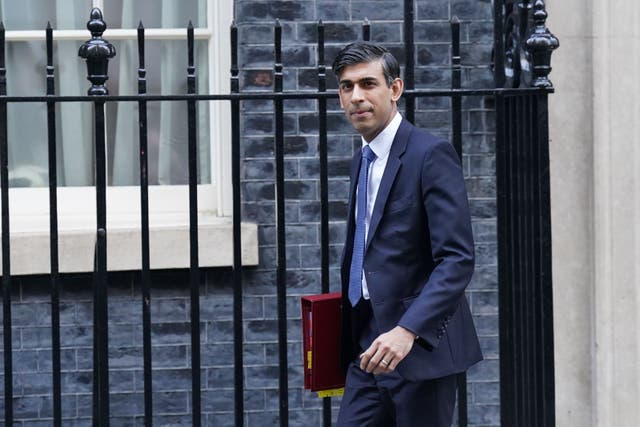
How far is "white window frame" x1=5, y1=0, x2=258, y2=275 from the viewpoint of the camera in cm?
599

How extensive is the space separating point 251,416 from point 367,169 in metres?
2.52

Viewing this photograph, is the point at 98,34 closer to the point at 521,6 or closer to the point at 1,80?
the point at 1,80

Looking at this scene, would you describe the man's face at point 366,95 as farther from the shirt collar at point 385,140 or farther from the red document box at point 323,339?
the red document box at point 323,339

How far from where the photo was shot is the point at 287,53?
244 inches

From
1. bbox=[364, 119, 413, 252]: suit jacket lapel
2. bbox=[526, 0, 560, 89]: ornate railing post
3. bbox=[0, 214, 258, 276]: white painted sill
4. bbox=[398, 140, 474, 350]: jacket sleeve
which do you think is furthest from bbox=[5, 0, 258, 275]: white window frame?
bbox=[398, 140, 474, 350]: jacket sleeve

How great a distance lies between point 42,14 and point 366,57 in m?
2.99

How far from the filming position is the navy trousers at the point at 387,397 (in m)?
3.83

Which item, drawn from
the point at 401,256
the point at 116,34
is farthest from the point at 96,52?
the point at 116,34

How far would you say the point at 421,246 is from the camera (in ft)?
12.7

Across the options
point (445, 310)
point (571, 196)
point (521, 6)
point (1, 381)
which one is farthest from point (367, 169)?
point (1, 381)

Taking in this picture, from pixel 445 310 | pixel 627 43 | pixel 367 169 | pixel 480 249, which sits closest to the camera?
pixel 445 310

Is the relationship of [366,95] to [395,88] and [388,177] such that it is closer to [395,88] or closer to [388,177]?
[395,88]

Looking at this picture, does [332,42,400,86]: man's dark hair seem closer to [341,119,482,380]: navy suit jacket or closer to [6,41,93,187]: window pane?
[341,119,482,380]: navy suit jacket

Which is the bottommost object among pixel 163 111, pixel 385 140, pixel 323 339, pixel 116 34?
pixel 323 339
